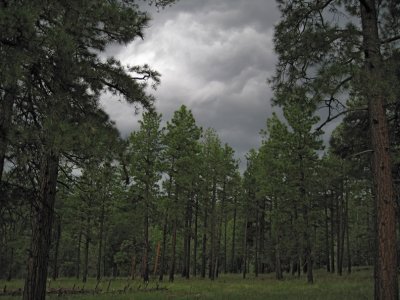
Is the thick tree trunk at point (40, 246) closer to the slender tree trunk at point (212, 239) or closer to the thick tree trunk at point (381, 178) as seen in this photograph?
the thick tree trunk at point (381, 178)

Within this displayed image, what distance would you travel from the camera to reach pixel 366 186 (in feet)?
92.8

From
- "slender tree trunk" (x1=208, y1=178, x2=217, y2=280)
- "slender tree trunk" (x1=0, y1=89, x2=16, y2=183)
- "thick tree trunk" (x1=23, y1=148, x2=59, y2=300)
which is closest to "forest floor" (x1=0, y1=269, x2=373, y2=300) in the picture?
"thick tree trunk" (x1=23, y1=148, x2=59, y2=300)

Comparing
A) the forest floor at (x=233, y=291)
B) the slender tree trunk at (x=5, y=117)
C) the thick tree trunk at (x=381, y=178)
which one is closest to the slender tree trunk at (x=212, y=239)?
the forest floor at (x=233, y=291)

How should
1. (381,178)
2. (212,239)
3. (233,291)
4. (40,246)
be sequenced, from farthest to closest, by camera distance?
1. (212,239)
2. (233,291)
3. (381,178)
4. (40,246)

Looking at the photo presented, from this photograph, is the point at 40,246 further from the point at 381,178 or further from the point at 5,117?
the point at 381,178

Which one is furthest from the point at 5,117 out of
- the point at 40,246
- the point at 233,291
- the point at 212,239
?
the point at 212,239

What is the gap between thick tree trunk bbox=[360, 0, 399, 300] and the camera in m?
8.64

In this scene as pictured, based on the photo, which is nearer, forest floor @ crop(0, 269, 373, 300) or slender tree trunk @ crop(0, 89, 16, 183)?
slender tree trunk @ crop(0, 89, 16, 183)

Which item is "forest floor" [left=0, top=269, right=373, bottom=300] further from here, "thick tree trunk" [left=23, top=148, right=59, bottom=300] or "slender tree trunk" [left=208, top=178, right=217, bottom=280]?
"slender tree trunk" [left=208, top=178, right=217, bottom=280]

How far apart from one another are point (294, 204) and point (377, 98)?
865 inches

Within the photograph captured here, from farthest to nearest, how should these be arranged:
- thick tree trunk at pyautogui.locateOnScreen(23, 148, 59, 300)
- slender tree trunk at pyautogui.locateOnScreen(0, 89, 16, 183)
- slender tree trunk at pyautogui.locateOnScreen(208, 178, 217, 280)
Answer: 1. slender tree trunk at pyautogui.locateOnScreen(208, 178, 217, 280)
2. thick tree trunk at pyautogui.locateOnScreen(23, 148, 59, 300)
3. slender tree trunk at pyautogui.locateOnScreen(0, 89, 16, 183)

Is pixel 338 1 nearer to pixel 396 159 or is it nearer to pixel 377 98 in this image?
pixel 377 98

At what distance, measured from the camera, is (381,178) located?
894 centimetres

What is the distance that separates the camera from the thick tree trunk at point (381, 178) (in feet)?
28.3
